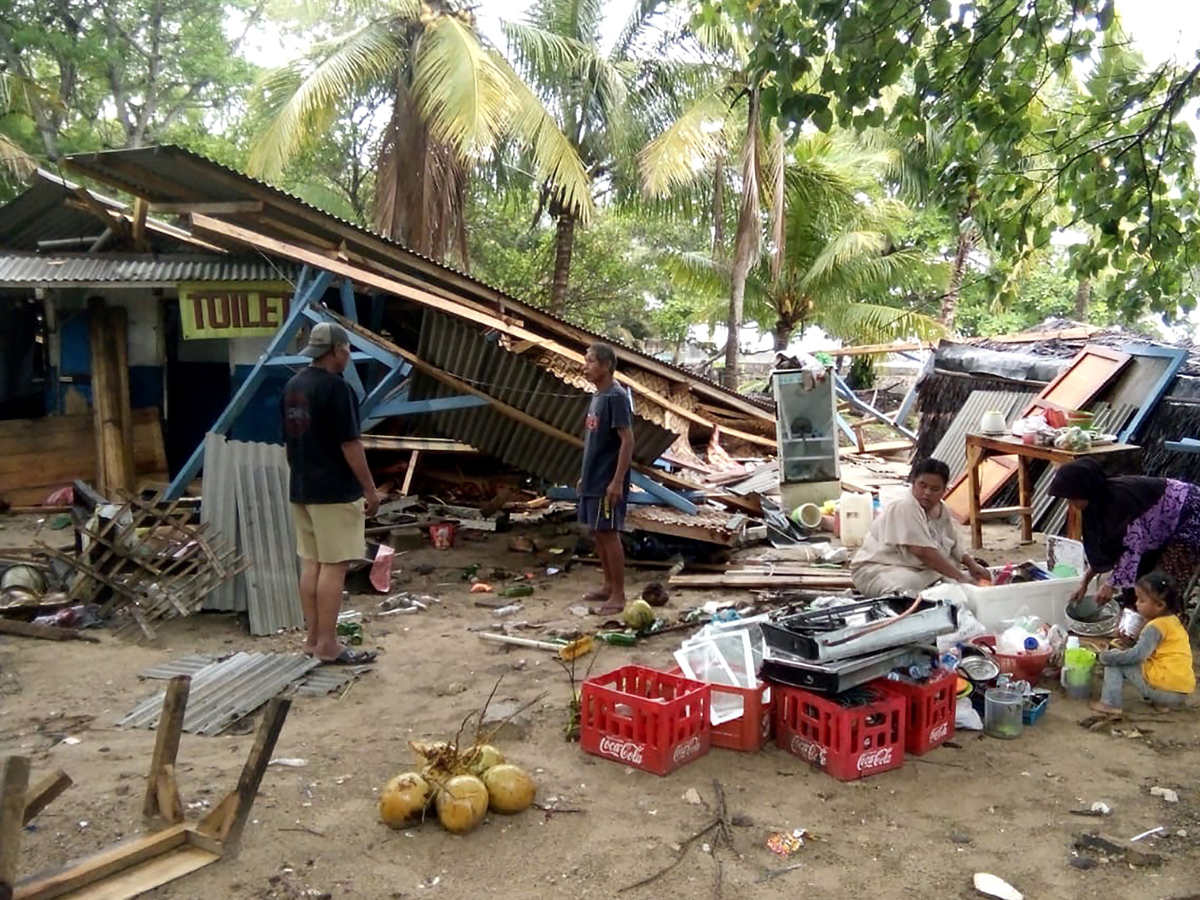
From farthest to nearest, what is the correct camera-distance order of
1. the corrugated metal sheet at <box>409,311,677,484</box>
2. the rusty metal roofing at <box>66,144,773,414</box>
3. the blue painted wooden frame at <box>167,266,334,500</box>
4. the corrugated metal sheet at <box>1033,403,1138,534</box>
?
1. the corrugated metal sheet at <box>1033,403,1138,534</box>
2. the rusty metal roofing at <box>66,144,773,414</box>
3. the corrugated metal sheet at <box>409,311,677,484</box>
4. the blue painted wooden frame at <box>167,266,334,500</box>

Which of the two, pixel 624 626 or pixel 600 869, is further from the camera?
pixel 624 626

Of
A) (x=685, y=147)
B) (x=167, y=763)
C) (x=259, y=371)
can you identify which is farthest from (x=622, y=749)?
(x=685, y=147)

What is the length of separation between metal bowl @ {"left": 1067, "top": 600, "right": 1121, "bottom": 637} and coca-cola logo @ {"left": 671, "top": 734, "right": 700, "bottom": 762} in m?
2.68

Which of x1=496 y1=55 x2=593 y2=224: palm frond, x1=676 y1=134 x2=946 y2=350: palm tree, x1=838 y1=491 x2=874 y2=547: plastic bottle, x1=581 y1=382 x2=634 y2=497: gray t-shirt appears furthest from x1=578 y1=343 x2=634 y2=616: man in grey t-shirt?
x1=676 y1=134 x2=946 y2=350: palm tree

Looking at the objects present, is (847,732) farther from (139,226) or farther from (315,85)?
(315,85)

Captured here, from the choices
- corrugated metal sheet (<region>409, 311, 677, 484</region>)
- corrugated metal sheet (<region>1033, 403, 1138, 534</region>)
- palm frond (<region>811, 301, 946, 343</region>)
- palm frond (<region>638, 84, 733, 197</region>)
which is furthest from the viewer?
palm frond (<region>811, 301, 946, 343</region>)

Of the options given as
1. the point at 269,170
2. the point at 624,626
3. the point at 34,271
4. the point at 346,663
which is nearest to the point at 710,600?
the point at 624,626

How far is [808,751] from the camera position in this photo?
4.30 m

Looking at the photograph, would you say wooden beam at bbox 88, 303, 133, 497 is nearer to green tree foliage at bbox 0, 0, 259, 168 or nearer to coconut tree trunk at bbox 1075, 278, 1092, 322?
green tree foliage at bbox 0, 0, 259, 168

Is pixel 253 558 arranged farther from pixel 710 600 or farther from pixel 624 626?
pixel 710 600

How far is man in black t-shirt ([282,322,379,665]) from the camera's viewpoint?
17.4 feet

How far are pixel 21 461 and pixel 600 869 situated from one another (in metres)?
9.03

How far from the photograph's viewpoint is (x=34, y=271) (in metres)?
9.55

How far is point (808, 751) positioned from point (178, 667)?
3412mm
